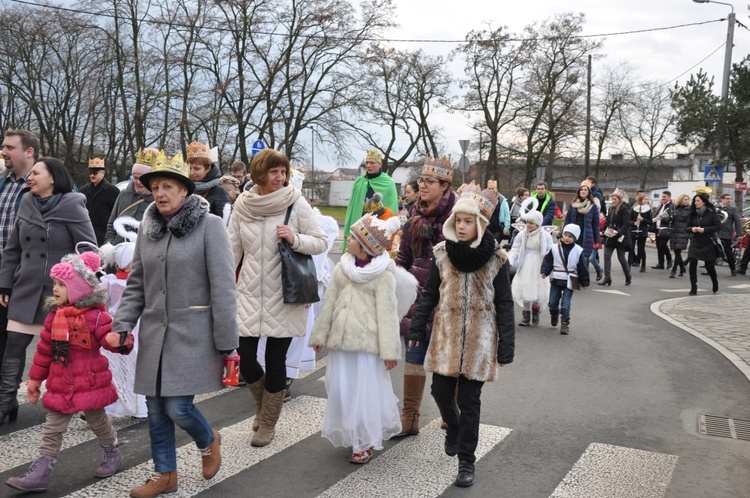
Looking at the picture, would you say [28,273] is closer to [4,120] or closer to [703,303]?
[703,303]

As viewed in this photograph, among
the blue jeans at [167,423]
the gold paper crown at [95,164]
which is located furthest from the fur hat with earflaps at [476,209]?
the gold paper crown at [95,164]

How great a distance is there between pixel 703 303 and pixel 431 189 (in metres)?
9.43

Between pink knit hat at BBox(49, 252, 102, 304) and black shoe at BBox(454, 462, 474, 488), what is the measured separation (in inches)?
101

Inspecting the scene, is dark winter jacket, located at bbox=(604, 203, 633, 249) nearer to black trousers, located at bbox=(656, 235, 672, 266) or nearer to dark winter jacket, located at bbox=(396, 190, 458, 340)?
black trousers, located at bbox=(656, 235, 672, 266)

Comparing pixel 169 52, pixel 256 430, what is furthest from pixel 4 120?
pixel 256 430

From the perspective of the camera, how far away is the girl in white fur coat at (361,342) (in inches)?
195

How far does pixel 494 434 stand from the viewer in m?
5.64

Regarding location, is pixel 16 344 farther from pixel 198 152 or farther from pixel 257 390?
pixel 198 152

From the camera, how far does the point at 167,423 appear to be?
4.30m

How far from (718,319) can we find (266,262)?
8654mm

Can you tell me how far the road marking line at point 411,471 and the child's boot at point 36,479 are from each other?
164cm

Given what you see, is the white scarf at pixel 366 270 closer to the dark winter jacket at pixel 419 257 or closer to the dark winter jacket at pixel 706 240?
the dark winter jacket at pixel 419 257

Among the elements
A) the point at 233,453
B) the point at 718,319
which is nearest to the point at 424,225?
the point at 233,453

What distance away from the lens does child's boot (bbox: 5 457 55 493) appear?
14.0ft
